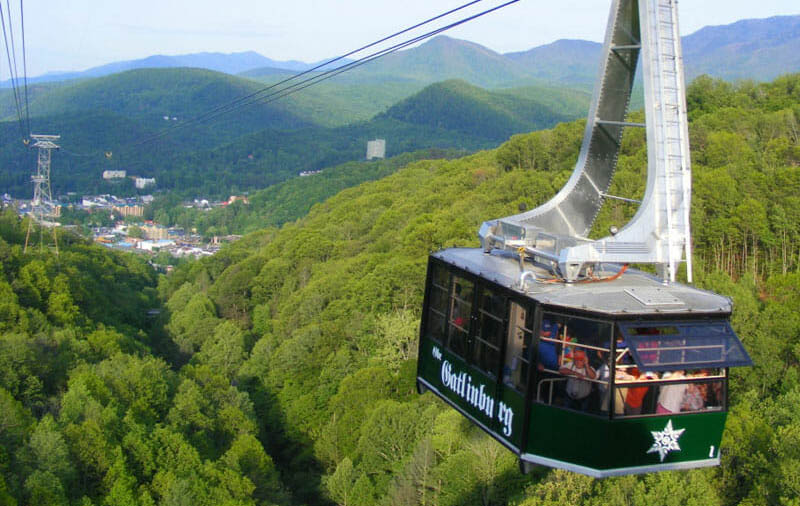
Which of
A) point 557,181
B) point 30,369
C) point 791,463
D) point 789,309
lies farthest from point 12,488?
point 557,181

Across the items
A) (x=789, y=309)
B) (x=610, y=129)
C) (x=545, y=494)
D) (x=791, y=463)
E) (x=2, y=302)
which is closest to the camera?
(x=610, y=129)

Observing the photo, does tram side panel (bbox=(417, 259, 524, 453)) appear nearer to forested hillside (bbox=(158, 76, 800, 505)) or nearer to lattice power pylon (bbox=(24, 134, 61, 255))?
forested hillside (bbox=(158, 76, 800, 505))

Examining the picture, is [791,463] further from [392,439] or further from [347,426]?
[347,426]

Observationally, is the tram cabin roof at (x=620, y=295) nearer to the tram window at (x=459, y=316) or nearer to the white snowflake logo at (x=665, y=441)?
the tram window at (x=459, y=316)

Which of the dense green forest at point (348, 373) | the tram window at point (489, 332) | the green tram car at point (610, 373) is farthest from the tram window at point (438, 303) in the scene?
the dense green forest at point (348, 373)

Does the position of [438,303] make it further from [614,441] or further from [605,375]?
[614,441]
